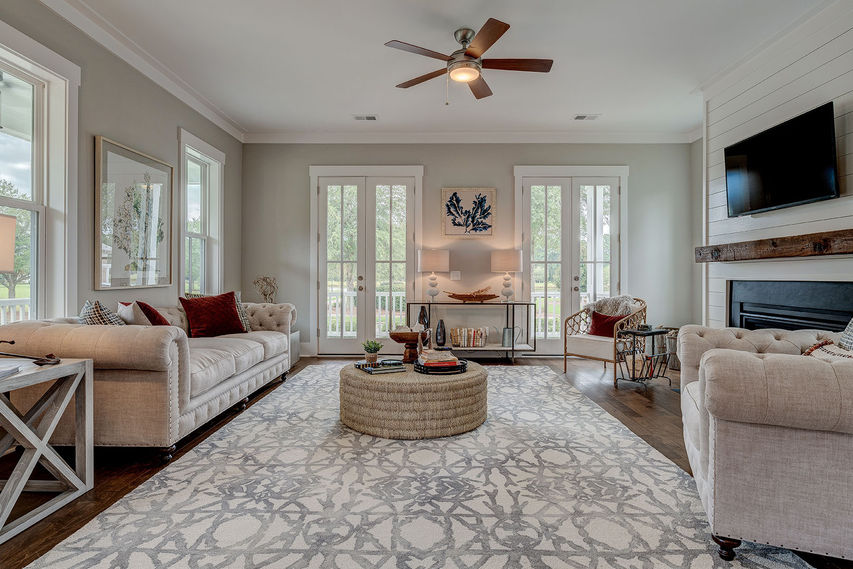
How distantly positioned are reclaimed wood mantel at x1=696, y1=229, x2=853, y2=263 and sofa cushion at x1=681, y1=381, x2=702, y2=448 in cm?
143

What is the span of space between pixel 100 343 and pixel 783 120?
4477 mm

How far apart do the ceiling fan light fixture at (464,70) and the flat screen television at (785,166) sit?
6.94 ft

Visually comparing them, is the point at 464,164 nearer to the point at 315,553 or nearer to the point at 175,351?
the point at 175,351

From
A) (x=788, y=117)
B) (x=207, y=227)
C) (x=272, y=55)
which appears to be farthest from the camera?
(x=207, y=227)

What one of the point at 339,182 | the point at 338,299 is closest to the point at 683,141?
the point at 339,182

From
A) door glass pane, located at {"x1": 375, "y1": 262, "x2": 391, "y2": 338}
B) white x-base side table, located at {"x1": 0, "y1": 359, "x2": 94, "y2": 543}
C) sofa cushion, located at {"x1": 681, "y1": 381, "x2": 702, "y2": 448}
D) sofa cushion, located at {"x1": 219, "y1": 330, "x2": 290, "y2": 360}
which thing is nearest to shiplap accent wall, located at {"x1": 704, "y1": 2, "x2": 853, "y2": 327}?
sofa cushion, located at {"x1": 681, "y1": 381, "x2": 702, "y2": 448}

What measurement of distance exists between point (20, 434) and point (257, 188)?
13.6ft

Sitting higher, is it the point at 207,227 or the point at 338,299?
the point at 207,227

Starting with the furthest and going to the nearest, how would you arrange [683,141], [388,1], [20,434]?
1. [683,141]
2. [388,1]
3. [20,434]

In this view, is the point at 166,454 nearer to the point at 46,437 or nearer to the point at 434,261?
the point at 46,437

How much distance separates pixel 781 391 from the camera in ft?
4.45

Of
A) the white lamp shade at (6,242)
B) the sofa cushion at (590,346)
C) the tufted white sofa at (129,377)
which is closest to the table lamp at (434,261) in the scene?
the sofa cushion at (590,346)

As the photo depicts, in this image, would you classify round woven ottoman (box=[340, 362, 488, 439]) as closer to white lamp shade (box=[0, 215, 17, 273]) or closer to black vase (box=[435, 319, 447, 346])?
white lamp shade (box=[0, 215, 17, 273])

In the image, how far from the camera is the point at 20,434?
1.71m
